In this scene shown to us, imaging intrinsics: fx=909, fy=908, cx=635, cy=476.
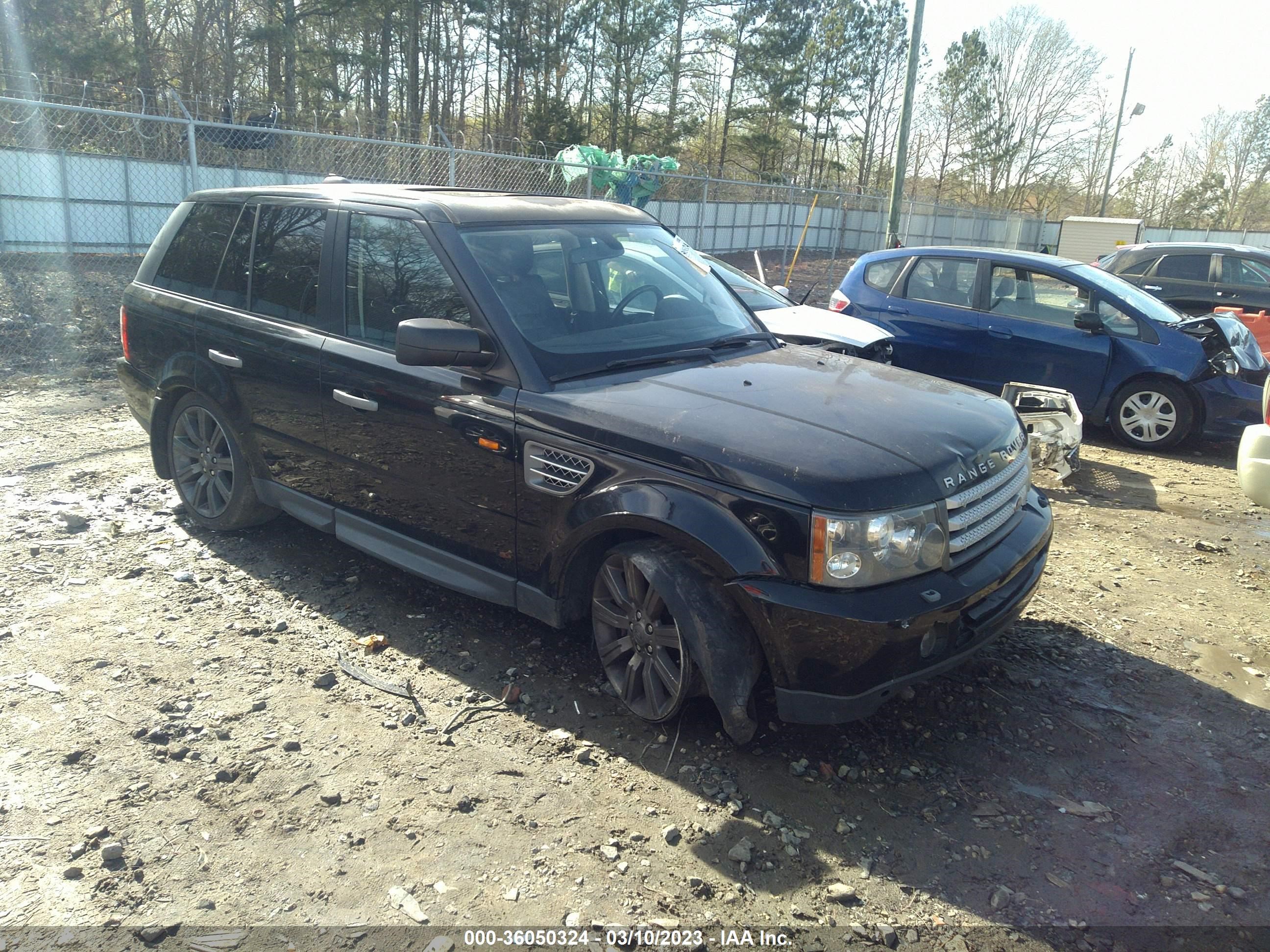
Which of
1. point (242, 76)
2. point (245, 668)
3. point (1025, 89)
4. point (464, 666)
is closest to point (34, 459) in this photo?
point (245, 668)

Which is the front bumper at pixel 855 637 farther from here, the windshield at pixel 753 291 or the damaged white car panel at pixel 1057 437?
the windshield at pixel 753 291

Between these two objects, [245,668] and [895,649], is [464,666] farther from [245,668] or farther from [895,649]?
[895,649]

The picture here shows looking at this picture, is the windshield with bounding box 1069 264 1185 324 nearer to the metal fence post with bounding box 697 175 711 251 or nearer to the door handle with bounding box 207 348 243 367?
the door handle with bounding box 207 348 243 367

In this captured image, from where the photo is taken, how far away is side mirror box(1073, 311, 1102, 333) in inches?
314

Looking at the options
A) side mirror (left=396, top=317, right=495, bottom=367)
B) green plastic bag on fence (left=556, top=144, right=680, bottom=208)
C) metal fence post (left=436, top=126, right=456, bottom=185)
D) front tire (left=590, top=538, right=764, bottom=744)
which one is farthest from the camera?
green plastic bag on fence (left=556, top=144, right=680, bottom=208)

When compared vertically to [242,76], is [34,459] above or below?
below

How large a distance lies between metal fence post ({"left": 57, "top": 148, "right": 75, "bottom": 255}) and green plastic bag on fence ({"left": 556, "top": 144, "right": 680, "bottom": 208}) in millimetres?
7557

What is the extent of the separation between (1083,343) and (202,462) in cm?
713

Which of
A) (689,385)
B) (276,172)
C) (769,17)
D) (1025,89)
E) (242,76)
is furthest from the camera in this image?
(1025,89)

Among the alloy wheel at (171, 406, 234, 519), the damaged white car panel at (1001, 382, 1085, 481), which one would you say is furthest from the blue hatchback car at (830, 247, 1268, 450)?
the alloy wheel at (171, 406, 234, 519)

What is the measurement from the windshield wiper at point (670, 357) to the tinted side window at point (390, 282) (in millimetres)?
509

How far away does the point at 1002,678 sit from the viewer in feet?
12.6

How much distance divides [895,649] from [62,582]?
4017 millimetres

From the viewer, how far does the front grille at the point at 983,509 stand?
3.14m
